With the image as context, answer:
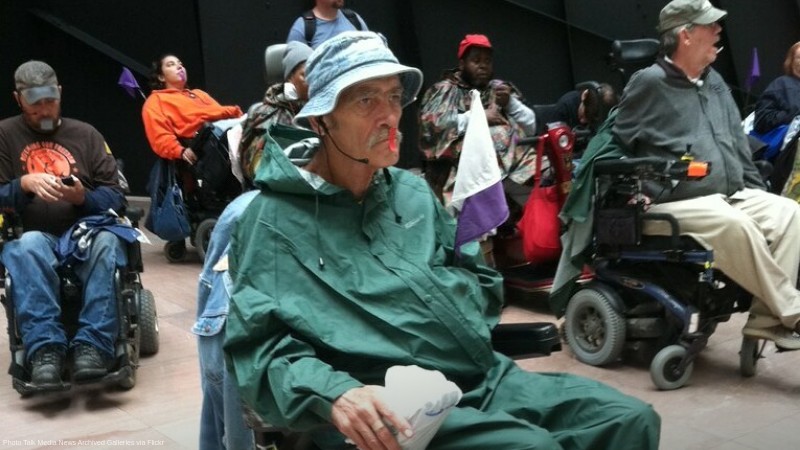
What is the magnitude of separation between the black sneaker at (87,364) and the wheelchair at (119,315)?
0.04 m

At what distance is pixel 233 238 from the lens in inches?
77.8

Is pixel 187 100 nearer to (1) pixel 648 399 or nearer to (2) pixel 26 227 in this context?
(2) pixel 26 227

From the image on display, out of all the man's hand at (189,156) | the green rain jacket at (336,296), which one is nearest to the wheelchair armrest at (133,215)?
the man's hand at (189,156)

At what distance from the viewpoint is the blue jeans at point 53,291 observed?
3662 millimetres

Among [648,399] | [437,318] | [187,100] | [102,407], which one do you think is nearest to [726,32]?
[187,100]

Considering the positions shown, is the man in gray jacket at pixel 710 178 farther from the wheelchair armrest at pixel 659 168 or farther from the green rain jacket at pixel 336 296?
the green rain jacket at pixel 336 296

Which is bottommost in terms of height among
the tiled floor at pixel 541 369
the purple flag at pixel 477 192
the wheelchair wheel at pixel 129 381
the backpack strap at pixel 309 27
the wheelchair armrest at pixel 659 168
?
the tiled floor at pixel 541 369

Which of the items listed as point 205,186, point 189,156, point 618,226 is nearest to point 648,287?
point 618,226

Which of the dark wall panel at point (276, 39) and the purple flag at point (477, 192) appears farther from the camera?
the dark wall panel at point (276, 39)

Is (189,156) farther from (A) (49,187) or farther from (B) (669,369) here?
(B) (669,369)

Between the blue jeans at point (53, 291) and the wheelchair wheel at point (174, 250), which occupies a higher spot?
the blue jeans at point (53, 291)

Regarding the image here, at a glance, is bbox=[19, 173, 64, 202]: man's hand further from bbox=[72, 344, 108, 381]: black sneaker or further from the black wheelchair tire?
the black wheelchair tire

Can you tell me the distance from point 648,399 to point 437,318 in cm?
195

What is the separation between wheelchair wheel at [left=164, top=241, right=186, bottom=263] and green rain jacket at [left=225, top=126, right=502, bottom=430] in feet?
13.7
